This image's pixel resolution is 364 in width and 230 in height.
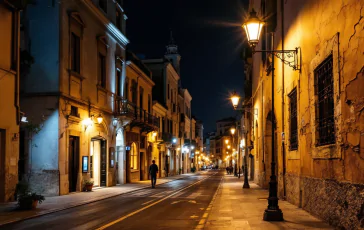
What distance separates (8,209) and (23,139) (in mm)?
6423

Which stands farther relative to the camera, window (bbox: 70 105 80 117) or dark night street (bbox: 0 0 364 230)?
window (bbox: 70 105 80 117)

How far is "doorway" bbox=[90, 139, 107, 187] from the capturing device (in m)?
27.9

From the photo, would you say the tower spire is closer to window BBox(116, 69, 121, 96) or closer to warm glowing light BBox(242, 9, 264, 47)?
window BBox(116, 69, 121, 96)

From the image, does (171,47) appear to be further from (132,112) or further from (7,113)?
(7,113)

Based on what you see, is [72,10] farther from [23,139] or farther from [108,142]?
[108,142]

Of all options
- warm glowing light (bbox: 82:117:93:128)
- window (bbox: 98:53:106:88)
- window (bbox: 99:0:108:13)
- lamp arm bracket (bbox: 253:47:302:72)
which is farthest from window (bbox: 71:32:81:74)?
lamp arm bracket (bbox: 253:47:302:72)

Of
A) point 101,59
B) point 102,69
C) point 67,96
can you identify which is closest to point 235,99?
point 67,96

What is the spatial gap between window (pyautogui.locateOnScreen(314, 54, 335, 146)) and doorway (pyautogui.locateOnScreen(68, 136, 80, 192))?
14.2 meters

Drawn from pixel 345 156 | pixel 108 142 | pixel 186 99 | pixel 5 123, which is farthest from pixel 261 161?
pixel 186 99

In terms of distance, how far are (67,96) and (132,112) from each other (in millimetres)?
11057

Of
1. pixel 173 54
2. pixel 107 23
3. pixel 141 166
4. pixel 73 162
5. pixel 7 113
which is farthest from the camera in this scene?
pixel 173 54

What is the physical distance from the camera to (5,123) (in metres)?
17.0

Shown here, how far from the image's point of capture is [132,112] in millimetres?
32750

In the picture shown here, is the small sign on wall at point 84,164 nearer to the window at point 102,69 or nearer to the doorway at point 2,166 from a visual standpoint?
the window at point 102,69
